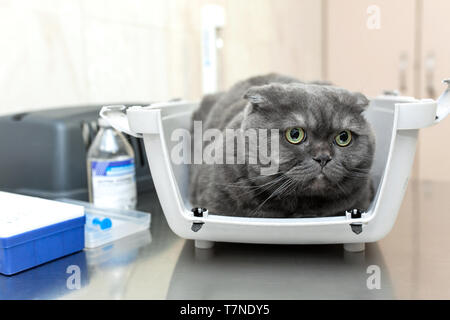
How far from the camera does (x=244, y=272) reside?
2.83 ft

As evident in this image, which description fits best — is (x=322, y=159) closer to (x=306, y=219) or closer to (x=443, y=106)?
(x=306, y=219)

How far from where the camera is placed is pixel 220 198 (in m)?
1.06

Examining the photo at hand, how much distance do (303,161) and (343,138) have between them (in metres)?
0.12

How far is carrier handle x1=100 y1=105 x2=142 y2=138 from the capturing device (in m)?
0.93

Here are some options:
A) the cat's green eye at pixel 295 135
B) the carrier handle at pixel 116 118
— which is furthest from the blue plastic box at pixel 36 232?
the cat's green eye at pixel 295 135

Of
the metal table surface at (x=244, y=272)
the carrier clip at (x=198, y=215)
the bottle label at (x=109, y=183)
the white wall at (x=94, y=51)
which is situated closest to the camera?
the metal table surface at (x=244, y=272)

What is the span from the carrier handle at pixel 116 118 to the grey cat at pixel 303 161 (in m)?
0.24

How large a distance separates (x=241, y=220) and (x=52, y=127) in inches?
27.4

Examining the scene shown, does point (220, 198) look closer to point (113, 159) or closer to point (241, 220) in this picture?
point (241, 220)

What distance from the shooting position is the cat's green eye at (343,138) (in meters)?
0.97
